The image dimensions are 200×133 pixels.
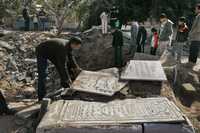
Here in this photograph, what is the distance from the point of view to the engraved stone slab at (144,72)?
335 inches

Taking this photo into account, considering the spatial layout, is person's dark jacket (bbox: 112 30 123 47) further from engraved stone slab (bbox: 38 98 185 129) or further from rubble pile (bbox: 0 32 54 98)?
engraved stone slab (bbox: 38 98 185 129)

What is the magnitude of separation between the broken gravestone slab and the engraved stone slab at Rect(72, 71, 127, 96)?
760mm

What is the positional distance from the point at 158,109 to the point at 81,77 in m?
2.61

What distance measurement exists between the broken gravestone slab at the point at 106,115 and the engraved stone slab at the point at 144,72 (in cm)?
154

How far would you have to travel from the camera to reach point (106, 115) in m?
6.09

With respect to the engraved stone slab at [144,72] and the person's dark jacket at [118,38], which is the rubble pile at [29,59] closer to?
the person's dark jacket at [118,38]

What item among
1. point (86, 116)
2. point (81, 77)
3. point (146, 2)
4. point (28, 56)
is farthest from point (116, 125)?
point (146, 2)

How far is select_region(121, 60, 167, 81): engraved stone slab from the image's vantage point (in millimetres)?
8500

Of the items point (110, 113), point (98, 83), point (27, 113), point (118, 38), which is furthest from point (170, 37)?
point (110, 113)

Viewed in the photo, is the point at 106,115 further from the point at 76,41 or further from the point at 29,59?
the point at 29,59

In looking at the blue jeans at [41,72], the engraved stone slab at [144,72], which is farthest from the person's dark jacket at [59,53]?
the engraved stone slab at [144,72]

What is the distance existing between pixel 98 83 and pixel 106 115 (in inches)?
87.5

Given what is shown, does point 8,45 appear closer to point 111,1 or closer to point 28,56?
point 28,56

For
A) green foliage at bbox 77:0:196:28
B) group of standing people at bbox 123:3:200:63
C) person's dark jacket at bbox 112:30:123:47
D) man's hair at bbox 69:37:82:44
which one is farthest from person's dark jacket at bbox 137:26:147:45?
man's hair at bbox 69:37:82:44
